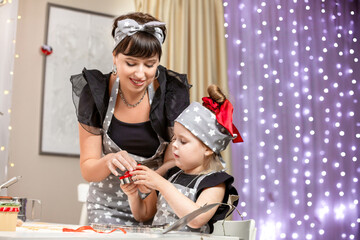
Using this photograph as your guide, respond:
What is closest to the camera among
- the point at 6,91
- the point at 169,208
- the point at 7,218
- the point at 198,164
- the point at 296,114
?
the point at 7,218

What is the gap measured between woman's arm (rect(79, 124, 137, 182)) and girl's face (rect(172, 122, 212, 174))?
177 millimetres

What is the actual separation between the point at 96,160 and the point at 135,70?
259 millimetres

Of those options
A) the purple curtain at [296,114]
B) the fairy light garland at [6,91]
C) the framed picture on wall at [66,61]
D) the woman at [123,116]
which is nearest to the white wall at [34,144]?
the framed picture on wall at [66,61]

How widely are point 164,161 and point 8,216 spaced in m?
0.61

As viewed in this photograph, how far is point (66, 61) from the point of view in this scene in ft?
10.3

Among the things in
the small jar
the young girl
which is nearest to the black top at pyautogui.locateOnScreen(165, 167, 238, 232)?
the young girl

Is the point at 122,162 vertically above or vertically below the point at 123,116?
below

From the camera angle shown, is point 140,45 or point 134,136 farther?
point 134,136

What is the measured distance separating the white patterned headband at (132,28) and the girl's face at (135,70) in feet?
0.17

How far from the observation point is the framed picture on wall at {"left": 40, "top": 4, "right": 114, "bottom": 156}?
3.06 meters

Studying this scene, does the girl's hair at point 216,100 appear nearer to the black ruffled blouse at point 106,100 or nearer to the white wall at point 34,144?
the black ruffled blouse at point 106,100

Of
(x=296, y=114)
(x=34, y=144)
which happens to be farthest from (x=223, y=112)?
(x=296, y=114)

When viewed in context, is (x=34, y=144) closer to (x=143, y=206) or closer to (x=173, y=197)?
(x=143, y=206)

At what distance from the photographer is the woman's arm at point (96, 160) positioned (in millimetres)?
1112
